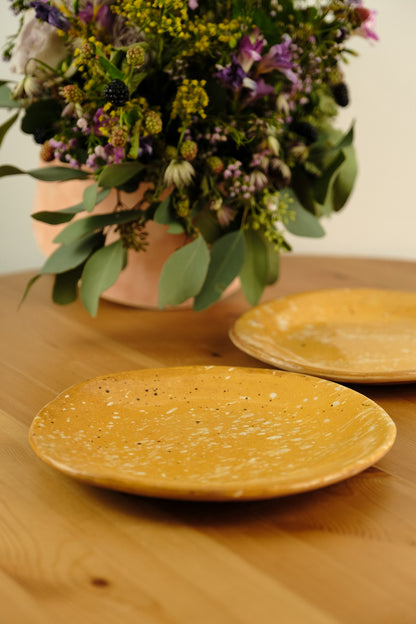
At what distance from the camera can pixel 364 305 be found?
99cm

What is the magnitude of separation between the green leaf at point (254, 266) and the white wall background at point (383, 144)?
32.9 inches

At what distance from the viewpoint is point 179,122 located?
89 cm

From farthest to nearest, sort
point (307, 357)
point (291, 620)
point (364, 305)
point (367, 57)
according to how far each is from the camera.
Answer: point (367, 57), point (364, 305), point (307, 357), point (291, 620)

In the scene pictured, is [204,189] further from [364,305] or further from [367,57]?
[367,57]

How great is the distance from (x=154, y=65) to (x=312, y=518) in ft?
1.91

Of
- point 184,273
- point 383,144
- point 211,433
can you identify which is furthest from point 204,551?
point 383,144

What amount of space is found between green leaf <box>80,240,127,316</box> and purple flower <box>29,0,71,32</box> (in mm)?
255

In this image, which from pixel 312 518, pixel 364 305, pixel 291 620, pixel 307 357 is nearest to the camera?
pixel 291 620

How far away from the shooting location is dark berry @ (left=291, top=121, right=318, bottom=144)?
965 mm

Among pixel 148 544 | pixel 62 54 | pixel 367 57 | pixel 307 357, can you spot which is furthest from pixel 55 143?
pixel 367 57

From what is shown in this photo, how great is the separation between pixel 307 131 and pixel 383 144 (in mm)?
969

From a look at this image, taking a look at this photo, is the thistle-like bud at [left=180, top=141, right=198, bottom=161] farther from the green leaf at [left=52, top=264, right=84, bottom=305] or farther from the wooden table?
the wooden table

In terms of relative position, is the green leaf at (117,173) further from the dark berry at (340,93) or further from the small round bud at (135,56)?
the dark berry at (340,93)

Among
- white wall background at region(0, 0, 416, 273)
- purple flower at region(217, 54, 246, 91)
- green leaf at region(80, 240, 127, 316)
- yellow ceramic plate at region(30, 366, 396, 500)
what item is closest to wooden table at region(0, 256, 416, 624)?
yellow ceramic plate at region(30, 366, 396, 500)
